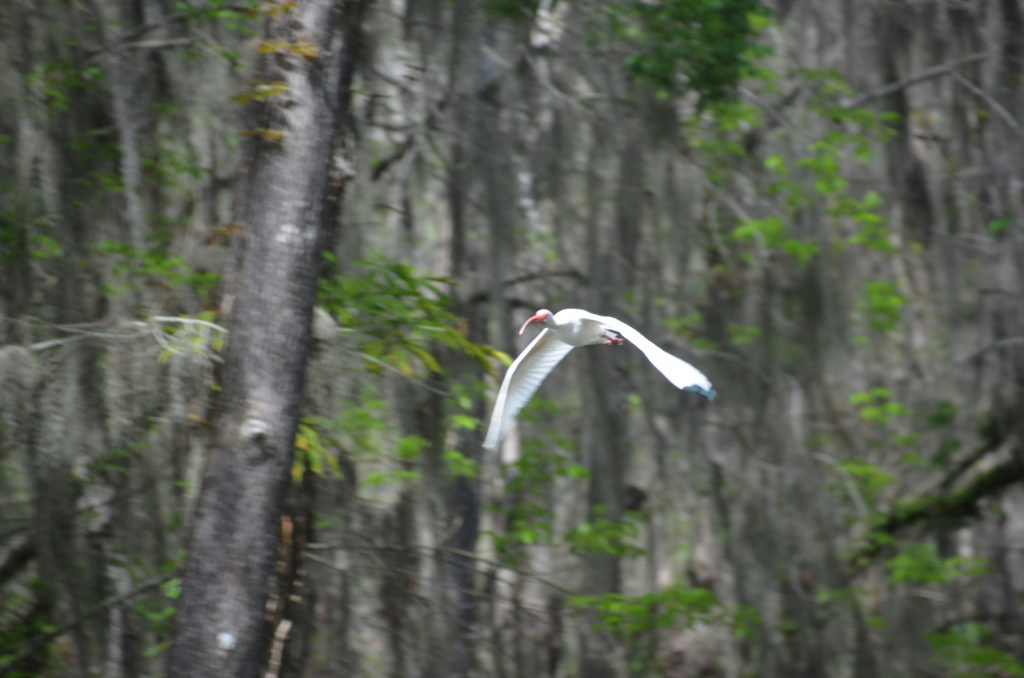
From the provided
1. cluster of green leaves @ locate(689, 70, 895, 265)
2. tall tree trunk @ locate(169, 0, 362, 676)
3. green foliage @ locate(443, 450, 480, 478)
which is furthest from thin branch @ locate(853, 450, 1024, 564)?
tall tree trunk @ locate(169, 0, 362, 676)

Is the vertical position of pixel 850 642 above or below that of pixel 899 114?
below

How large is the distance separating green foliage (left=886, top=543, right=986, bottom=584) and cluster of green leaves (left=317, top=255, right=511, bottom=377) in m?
4.15

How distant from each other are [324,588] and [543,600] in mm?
2828

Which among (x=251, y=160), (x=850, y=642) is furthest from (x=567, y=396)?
(x=251, y=160)

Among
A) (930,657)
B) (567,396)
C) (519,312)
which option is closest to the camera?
(567,396)

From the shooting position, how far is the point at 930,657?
7340 millimetres

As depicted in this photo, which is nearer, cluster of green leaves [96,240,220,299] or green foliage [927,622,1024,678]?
cluster of green leaves [96,240,220,299]

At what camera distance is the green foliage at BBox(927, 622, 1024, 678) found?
7.15 metres

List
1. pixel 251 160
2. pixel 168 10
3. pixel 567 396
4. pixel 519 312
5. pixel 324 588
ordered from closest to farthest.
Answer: pixel 251 160, pixel 324 588, pixel 168 10, pixel 567 396, pixel 519 312

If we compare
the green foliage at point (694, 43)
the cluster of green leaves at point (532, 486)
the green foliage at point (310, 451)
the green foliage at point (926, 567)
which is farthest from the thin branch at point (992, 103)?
the green foliage at point (310, 451)

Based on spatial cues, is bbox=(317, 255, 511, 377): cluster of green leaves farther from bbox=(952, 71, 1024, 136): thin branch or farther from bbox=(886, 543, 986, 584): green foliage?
bbox=(952, 71, 1024, 136): thin branch

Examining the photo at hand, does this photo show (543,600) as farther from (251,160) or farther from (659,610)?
(251,160)

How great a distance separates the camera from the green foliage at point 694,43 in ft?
21.0

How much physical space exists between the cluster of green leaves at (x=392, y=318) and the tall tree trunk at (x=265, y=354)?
832 mm
